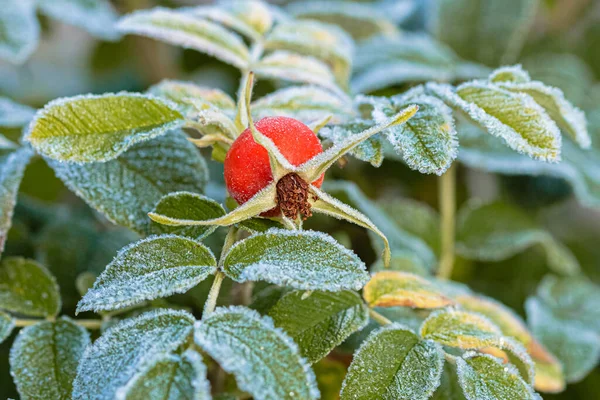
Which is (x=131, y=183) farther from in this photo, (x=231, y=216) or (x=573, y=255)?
(x=573, y=255)

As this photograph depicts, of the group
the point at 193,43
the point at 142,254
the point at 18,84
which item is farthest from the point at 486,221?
the point at 18,84

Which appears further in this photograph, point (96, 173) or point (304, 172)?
point (96, 173)

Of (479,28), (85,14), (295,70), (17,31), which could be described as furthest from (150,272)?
(479,28)

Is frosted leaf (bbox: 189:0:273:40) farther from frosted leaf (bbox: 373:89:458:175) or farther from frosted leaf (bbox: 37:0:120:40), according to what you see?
frosted leaf (bbox: 373:89:458:175)

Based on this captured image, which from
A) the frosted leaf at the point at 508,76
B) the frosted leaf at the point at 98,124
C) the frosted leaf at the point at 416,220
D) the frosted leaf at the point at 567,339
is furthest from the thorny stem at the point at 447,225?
the frosted leaf at the point at 98,124

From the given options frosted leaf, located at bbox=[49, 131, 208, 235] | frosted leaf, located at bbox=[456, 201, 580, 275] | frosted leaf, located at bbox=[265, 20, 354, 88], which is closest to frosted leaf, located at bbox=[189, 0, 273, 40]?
frosted leaf, located at bbox=[265, 20, 354, 88]

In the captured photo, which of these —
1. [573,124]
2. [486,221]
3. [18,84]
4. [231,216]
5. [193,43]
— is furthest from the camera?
[18,84]
